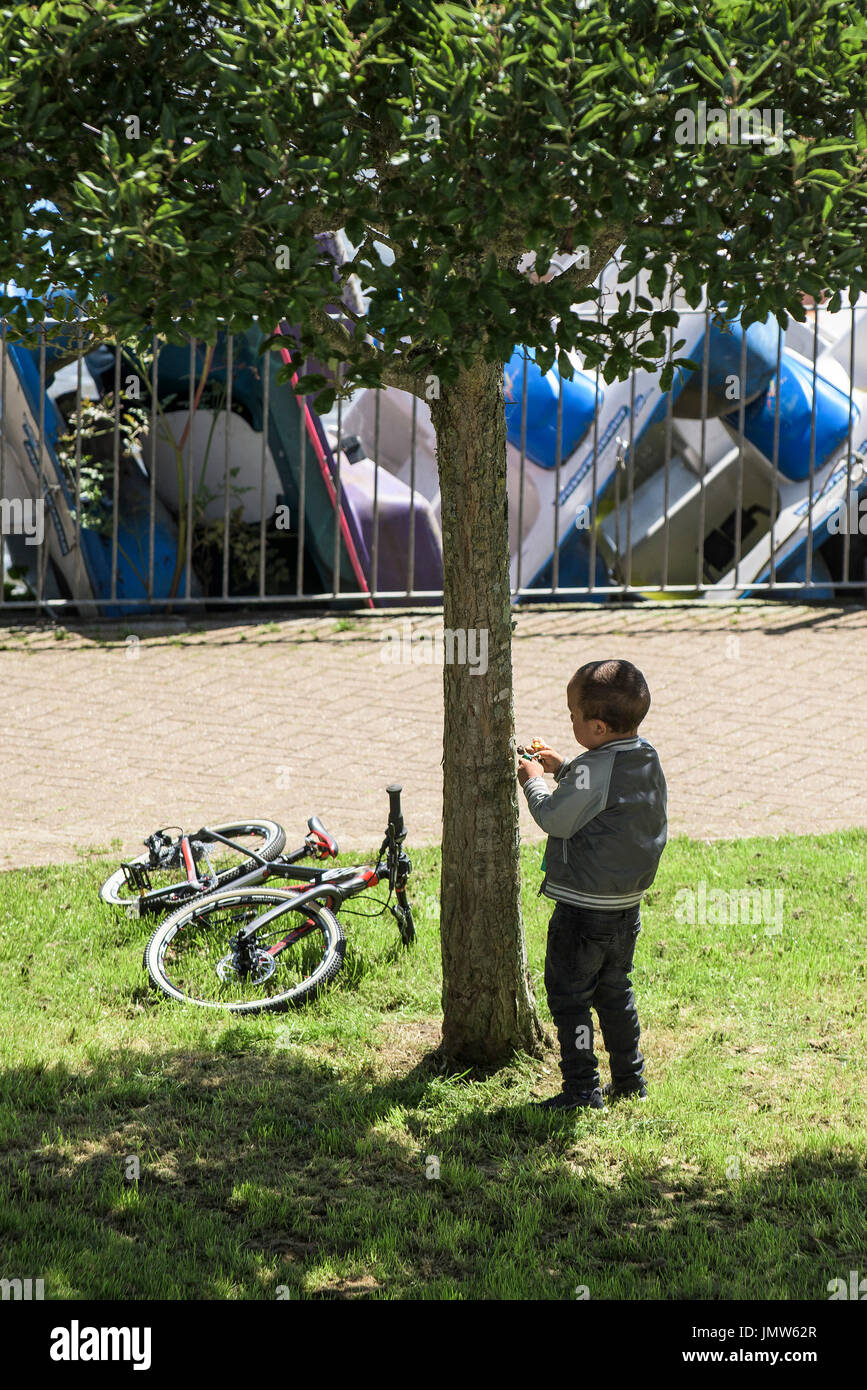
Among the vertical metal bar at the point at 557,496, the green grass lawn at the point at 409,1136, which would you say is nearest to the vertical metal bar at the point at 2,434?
the vertical metal bar at the point at 557,496

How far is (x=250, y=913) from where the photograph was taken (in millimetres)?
6066

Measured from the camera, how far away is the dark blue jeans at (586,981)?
187 inches

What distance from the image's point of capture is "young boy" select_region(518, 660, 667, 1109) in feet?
15.3

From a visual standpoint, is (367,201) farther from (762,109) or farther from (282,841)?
(282,841)

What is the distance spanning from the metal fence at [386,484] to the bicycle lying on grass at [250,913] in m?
4.88

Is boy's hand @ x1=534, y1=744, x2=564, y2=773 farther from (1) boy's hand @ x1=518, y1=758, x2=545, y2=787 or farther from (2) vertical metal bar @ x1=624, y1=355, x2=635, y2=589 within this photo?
(2) vertical metal bar @ x1=624, y1=355, x2=635, y2=589

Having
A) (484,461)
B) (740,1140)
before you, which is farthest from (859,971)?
(484,461)

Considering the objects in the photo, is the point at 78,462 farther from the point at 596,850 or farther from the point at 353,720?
the point at 596,850

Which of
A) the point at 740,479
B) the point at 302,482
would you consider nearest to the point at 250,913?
the point at 302,482

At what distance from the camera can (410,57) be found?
12.7ft

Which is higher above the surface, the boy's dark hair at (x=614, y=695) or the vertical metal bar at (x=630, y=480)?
the vertical metal bar at (x=630, y=480)

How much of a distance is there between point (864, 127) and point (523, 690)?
6.30 meters

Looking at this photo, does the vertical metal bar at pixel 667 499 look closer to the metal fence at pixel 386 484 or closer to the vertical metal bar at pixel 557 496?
the metal fence at pixel 386 484

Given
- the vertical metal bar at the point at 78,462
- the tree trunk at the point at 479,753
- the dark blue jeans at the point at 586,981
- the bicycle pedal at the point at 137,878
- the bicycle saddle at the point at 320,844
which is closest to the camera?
the dark blue jeans at the point at 586,981
